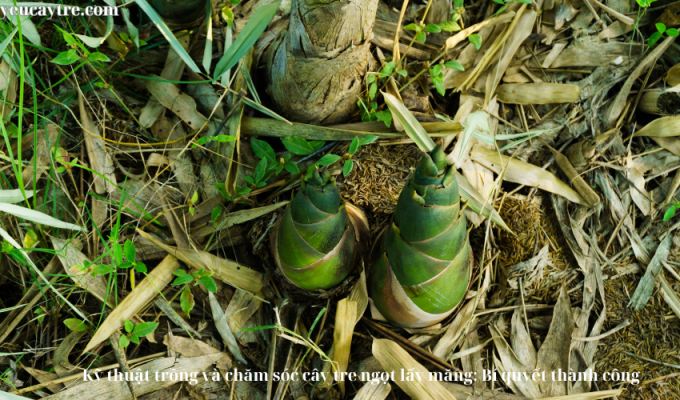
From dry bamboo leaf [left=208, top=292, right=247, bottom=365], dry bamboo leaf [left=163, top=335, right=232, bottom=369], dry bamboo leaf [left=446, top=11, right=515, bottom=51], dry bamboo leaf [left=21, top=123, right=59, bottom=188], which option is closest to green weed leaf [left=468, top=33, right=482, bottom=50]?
dry bamboo leaf [left=446, top=11, right=515, bottom=51]

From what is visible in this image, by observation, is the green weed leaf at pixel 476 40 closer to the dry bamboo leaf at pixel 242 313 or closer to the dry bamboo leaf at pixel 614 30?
the dry bamboo leaf at pixel 614 30

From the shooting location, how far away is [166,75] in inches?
61.1

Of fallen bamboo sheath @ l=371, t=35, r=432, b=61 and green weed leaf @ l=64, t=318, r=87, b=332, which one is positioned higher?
fallen bamboo sheath @ l=371, t=35, r=432, b=61

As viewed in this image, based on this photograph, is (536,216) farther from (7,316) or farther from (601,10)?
(7,316)

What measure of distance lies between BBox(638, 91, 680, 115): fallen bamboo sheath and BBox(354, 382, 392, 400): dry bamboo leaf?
4.46 feet

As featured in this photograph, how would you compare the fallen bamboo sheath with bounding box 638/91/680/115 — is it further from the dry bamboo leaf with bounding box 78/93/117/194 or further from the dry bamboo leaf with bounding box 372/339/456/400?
the dry bamboo leaf with bounding box 78/93/117/194

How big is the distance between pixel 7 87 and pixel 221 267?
92 cm

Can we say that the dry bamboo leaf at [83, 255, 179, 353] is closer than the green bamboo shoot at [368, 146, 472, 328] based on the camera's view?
No

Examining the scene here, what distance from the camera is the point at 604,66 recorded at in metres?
1.62

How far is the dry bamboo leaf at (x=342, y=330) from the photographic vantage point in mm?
1387

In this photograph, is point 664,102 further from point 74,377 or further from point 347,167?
point 74,377

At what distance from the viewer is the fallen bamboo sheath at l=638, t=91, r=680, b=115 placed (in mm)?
1571

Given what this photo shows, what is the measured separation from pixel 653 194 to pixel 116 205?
1.91 m

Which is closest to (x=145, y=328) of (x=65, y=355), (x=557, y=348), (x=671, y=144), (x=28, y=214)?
(x=65, y=355)
